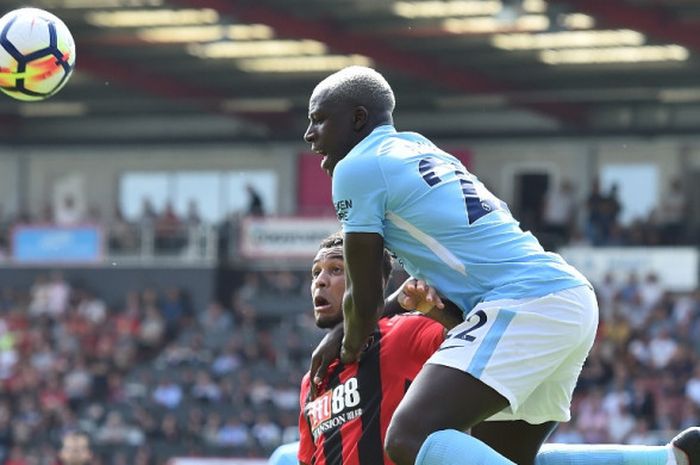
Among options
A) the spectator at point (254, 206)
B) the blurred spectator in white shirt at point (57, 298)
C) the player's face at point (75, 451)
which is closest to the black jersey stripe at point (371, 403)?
the player's face at point (75, 451)

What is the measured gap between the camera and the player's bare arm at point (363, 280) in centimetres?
505

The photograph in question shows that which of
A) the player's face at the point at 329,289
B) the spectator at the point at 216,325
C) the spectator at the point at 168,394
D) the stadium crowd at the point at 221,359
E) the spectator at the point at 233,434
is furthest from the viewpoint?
the spectator at the point at 216,325

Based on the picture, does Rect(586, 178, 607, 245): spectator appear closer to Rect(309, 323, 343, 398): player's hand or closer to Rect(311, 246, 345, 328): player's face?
Rect(311, 246, 345, 328): player's face

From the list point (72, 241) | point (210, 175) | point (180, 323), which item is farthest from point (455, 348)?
point (210, 175)

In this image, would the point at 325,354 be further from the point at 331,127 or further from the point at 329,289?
the point at 331,127

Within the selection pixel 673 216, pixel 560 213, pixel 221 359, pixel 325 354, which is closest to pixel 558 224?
pixel 560 213

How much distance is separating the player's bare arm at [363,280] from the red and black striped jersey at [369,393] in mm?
670

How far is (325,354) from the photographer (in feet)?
19.3

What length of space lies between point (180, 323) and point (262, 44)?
507 centimetres

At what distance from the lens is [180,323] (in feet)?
84.9

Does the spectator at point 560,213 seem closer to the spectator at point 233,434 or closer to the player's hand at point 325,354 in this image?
the spectator at point 233,434

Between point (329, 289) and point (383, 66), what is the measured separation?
2053 cm

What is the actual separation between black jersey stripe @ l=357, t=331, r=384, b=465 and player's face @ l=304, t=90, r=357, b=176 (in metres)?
0.95

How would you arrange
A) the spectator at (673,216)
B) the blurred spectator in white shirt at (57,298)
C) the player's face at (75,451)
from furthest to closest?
the blurred spectator in white shirt at (57,298)
the spectator at (673,216)
the player's face at (75,451)
